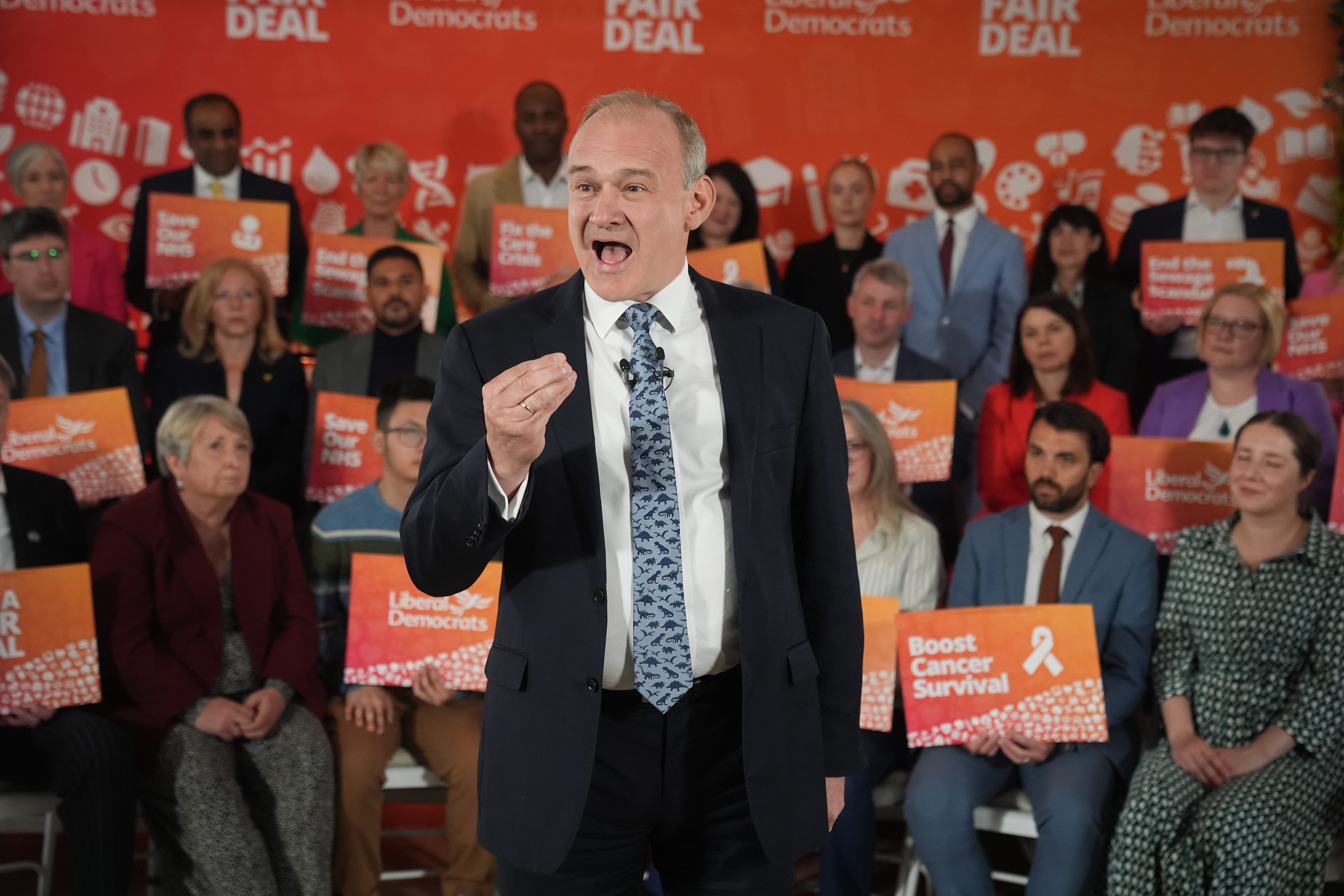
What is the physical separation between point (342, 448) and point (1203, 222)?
3.32 metres

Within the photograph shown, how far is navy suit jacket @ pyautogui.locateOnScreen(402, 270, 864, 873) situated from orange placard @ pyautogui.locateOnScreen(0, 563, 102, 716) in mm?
1990

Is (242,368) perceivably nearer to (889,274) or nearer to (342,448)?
(342,448)

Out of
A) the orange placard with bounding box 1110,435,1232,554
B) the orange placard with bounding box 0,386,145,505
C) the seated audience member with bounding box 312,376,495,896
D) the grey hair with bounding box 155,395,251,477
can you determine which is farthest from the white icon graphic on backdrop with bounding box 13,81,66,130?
the orange placard with bounding box 1110,435,1232,554

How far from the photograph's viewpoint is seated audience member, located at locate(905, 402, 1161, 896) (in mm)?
3232

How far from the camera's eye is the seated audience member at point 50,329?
4.40m

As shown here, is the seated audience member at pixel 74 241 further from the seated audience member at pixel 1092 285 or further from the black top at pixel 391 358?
the seated audience member at pixel 1092 285

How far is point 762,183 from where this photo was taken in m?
6.25

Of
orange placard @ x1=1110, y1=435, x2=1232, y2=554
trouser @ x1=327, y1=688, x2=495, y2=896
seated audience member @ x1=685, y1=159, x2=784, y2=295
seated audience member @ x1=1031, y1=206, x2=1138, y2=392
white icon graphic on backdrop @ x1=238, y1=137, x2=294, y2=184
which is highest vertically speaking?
white icon graphic on backdrop @ x1=238, y1=137, x2=294, y2=184

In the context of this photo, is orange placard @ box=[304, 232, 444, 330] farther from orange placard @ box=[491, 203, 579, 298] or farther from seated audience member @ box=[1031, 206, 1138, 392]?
seated audience member @ box=[1031, 206, 1138, 392]

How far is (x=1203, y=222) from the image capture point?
16.7 feet

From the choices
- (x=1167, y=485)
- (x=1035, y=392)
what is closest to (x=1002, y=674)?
(x=1167, y=485)

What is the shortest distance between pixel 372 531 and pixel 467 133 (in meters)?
2.81

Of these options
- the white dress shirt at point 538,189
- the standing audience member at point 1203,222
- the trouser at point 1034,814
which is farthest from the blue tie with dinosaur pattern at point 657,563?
the white dress shirt at point 538,189

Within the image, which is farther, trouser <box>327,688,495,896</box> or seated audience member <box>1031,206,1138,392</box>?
seated audience member <box>1031,206,1138,392</box>
